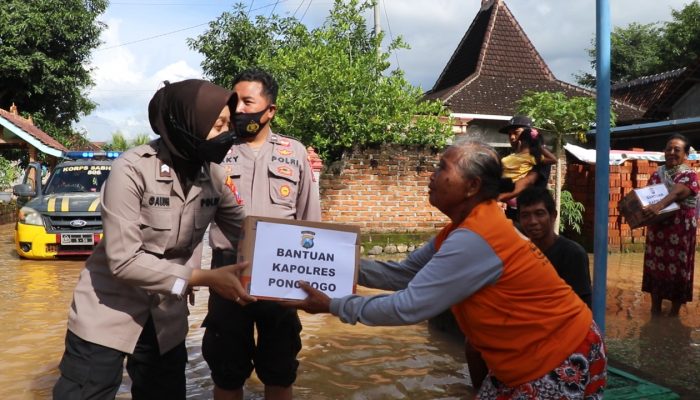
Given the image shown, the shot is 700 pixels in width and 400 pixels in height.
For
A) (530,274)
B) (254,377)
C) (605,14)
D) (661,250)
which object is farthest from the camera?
(661,250)

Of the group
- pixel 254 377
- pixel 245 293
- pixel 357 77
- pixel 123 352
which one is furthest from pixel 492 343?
pixel 357 77

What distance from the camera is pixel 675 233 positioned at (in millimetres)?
6566

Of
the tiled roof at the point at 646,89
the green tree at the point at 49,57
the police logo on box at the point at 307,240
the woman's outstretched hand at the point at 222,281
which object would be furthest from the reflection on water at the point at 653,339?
the green tree at the point at 49,57

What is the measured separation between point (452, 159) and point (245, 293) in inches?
38.2

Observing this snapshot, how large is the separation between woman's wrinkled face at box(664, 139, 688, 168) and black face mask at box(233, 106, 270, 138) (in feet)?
15.2

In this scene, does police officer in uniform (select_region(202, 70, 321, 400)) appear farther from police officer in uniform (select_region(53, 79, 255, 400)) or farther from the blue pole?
the blue pole

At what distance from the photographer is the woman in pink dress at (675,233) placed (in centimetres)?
634

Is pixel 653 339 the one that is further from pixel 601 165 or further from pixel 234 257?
pixel 234 257

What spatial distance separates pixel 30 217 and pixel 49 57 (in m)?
13.1

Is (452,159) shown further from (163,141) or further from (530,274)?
(163,141)

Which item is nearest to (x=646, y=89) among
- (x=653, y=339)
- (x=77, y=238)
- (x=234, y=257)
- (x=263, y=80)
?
(x=653, y=339)

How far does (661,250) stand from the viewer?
6.75 m

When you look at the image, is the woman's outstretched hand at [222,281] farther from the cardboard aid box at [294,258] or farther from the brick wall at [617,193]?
the brick wall at [617,193]

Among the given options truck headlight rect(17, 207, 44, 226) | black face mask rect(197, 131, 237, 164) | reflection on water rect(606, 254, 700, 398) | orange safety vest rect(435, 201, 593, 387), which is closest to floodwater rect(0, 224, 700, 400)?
reflection on water rect(606, 254, 700, 398)
